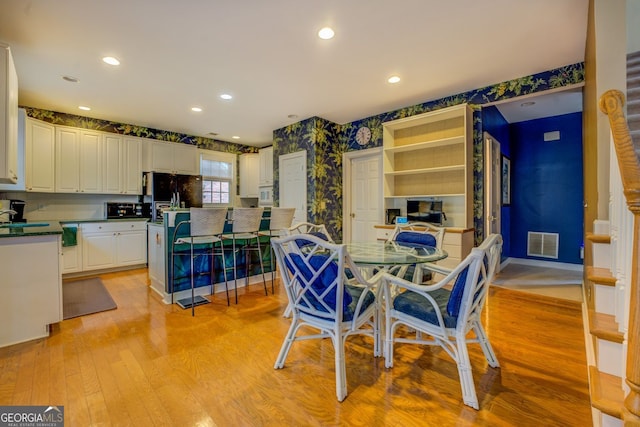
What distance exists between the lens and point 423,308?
172 cm

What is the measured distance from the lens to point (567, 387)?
174 cm

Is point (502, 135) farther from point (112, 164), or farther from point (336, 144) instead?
point (112, 164)

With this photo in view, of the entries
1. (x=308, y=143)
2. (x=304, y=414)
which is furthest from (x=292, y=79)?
(x=304, y=414)

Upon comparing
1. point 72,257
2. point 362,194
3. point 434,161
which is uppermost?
point 434,161

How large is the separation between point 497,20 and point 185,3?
246cm

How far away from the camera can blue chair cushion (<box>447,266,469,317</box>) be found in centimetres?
153

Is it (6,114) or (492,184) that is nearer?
(6,114)

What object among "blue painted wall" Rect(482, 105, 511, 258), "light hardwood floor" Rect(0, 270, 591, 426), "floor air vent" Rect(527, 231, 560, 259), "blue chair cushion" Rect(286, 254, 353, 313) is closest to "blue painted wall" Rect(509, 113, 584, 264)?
"floor air vent" Rect(527, 231, 560, 259)

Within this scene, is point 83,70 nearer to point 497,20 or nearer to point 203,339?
point 203,339

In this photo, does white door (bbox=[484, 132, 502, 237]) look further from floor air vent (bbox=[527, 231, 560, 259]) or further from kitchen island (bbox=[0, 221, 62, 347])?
kitchen island (bbox=[0, 221, 62, 347])

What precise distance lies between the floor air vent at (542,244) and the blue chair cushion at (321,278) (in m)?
4.94

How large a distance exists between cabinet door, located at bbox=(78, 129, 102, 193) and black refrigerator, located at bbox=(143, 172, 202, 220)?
27.0 inches

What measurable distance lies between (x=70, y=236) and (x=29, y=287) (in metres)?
2.35

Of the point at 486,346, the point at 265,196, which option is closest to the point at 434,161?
the point at 486,346
